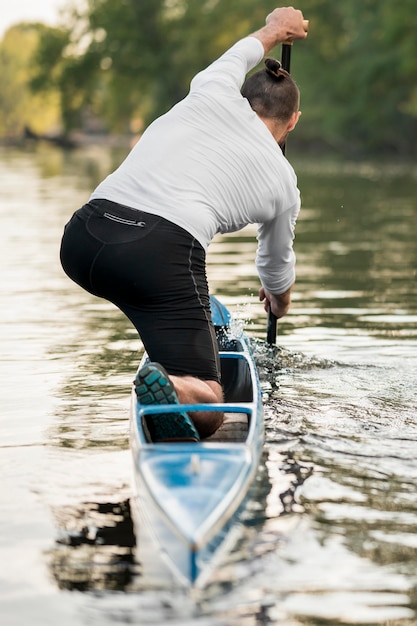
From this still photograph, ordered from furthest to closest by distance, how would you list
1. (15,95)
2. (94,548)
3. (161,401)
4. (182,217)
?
(15,95) → (182,217) → (161,401) → (94,548)

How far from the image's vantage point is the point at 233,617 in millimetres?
3764

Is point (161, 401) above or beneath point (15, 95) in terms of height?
above

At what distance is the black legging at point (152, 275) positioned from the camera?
5293mm

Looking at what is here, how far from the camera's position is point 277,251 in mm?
6020

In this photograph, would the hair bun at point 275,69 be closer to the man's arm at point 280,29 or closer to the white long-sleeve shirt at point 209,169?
the white long-sleeve shirt at point 209,169

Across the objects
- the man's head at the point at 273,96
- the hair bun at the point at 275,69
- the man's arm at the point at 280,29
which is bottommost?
the man's head at the point at 273,96

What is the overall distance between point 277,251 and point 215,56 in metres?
65.2

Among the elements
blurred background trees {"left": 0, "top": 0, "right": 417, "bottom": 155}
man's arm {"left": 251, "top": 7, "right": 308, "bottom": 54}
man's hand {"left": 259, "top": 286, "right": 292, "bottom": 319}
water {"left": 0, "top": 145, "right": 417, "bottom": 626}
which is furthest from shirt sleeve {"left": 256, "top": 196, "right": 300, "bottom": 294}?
blurred background trees {"left": 0, "top": 0, "right": 417, "bottom": 155}

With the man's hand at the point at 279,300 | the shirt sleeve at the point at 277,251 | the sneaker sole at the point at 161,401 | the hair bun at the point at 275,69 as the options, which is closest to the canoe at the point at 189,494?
the sneaker sole at the point at 161,401

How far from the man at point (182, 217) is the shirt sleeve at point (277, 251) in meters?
0.10

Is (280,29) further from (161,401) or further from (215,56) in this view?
(215,56)

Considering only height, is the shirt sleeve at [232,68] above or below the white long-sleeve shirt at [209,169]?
above

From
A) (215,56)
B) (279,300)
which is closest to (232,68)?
(279,300)

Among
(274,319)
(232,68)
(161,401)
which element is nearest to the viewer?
(161,401)
